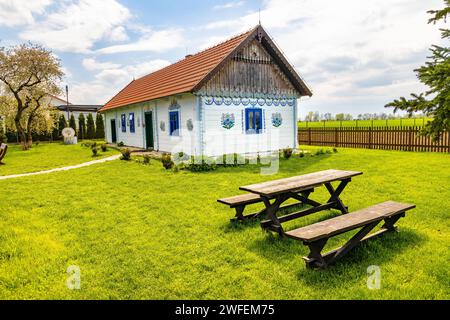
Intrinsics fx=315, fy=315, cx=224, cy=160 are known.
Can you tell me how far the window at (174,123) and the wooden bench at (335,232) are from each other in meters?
11.4

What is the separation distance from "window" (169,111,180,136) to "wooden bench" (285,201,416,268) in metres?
11.4

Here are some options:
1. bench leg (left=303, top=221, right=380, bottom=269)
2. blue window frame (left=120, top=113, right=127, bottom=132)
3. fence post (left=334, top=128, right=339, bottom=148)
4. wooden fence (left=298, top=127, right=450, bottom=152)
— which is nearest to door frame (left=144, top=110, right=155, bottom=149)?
blue window frame (left=120, top=113, right=127, bottom=132)

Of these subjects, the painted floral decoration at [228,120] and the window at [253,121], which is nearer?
the painted floral decoration at [228,120]

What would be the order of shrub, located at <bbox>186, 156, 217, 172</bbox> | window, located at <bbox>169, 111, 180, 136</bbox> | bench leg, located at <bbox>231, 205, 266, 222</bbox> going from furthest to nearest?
window, located at <bbox>169, 111, 180, 136</bbox>, shrub, located at <bbox>186, 156, 217, 172</bbox>, bench leg, located at <bbox>231, 205, 266, 222</bbox>

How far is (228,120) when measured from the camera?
47.1 feet

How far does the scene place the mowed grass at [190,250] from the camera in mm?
3549

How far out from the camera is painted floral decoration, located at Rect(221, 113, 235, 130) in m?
14.2

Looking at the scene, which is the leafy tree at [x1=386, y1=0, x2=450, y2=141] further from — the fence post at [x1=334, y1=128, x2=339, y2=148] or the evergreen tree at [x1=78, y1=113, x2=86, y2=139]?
the evergreen tree at [x1=78, y1=113, x2=86, y2=139]

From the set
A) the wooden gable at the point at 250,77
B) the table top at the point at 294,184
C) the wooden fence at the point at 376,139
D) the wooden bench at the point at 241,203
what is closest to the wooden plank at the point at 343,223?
the table top at the point at 294,184

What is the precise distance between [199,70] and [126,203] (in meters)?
8.92

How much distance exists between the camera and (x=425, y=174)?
947 cm

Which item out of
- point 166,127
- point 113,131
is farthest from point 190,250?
point 113,131

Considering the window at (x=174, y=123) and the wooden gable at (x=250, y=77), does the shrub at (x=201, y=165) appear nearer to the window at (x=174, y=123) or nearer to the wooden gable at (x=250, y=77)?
the wooden gable at (x=250, y=77)
